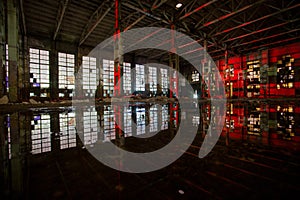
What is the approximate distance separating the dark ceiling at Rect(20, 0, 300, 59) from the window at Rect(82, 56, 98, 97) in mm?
2515

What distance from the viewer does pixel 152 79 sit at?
26016mm

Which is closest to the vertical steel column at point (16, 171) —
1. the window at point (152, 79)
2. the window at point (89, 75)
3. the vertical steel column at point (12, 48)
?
the vertical steel column at point (12, 48)

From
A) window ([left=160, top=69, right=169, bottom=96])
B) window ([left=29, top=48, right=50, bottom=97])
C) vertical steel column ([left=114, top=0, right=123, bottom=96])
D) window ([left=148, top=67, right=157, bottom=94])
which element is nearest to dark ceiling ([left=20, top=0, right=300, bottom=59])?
vertical steel column ([left=114, top=0, right=123, bottom=96])

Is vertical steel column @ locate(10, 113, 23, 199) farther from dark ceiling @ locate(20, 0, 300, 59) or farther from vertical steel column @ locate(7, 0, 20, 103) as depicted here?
dark ceiling @ locate(20, 0, 300, 59)

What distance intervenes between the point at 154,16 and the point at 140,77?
518 inches

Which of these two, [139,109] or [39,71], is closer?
[139,109]

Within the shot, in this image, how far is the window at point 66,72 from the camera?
1742cm

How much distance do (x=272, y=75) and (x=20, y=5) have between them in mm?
26635

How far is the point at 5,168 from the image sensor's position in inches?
52.2

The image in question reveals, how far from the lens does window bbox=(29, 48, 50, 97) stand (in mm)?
15875

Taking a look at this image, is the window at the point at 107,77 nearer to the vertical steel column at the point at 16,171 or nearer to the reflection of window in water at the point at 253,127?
the reflection of window in water at the point at 253,127

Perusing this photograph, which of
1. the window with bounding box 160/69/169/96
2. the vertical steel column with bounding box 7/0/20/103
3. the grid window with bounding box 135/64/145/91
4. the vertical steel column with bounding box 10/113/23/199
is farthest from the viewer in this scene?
the window with bounding box 160/69/169/96

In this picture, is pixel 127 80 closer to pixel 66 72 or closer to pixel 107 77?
pixel 107 77

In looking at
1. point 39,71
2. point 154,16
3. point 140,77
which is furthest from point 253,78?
point 39,71
